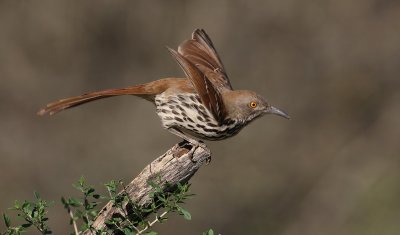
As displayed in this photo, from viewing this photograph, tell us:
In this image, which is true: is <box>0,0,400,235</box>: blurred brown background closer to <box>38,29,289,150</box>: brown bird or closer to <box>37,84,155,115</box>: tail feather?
<box>38,29,289,150</box>: brown bird

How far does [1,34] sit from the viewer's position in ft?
33.1

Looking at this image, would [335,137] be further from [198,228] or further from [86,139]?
[86,139]

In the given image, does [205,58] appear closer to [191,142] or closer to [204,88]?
[204,88]

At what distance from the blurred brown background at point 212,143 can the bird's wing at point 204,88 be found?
4.43 m

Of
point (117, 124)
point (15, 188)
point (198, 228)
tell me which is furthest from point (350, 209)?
point (15, 188)

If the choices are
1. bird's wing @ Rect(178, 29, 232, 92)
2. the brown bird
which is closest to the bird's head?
the brown bird

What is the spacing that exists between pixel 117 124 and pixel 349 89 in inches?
106

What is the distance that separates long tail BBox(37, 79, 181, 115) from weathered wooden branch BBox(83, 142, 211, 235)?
620mm

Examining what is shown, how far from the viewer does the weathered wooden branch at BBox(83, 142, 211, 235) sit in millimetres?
4117

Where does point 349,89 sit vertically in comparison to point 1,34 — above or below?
below

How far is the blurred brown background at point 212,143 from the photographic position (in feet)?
32.8

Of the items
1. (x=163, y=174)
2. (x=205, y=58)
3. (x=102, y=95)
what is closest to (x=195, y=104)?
(x=102, y=95)

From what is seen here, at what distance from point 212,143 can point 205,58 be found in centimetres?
382

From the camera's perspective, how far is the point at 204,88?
532 cm
